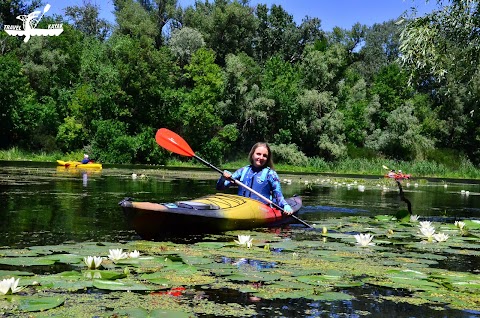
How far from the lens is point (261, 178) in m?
8.06

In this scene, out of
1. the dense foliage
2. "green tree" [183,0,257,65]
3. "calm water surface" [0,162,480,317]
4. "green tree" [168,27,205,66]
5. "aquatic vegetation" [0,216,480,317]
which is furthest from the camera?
"green tree" [183,0,257,65]

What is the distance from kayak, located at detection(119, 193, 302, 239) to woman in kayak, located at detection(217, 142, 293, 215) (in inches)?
9.9

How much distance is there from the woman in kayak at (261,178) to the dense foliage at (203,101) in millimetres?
27664

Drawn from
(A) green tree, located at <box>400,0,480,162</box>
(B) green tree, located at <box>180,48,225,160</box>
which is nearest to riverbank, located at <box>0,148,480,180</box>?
(B) green tree, located at <box>180,48,225,160</box>

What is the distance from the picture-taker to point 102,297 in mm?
3502

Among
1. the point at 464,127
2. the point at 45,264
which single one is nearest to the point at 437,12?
the point at 45,264

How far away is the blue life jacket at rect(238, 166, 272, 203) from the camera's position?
8070 mm

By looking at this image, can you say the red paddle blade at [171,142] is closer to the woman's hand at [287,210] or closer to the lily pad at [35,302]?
the woman's hand at [287,210]

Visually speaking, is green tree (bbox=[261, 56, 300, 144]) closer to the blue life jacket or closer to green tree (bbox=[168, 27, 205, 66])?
green tree (bbox=[168, 27, 205, 66])

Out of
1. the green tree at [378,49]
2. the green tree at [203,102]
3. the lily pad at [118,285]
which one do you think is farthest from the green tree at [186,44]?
the lily pad at [118,285]

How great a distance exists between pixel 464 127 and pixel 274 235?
129ft

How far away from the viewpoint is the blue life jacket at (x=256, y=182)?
807 cm

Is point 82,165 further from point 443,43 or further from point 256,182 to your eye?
point 256,182

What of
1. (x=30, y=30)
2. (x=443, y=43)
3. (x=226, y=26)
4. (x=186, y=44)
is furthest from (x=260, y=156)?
(x=226, y=26)
